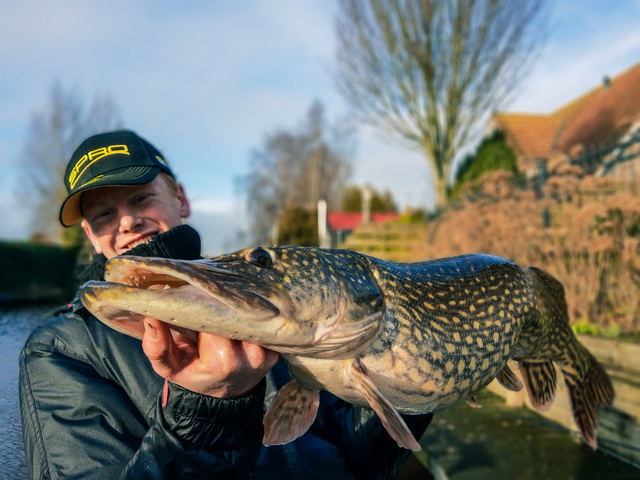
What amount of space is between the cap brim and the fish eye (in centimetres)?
83

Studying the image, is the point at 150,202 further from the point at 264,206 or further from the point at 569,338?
the point at 264,206

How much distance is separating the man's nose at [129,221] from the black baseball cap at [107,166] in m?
0.17

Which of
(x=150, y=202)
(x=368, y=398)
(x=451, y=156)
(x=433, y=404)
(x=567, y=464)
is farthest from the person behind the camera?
(x=451, y=156)

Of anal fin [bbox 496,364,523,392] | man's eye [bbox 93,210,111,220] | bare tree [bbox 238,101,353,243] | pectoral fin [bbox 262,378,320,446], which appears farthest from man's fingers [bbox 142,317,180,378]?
bare tree [bbox 238,101,353,243]

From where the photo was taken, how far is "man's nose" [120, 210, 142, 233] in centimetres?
224

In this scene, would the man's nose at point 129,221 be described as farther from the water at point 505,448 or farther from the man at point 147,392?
the water at point 505,448

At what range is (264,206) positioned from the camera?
145 ft

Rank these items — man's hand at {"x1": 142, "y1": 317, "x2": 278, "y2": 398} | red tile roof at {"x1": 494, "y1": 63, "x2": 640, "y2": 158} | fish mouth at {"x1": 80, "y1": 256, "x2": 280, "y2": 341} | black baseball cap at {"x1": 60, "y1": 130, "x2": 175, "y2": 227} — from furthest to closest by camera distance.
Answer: red tile roof at {"x1": 494, "y1": 63, "x2": 640, "y2": 158}, black baseball cap at {"x1": 60, "y1": 130, "x2": 175, "y2": 227}, man's hand at {"x1": 142, "y1": 317, "x2": 278, "y2": 398}, fish mouth at {"x1": 80, "y1": 256, "x2": 280, "y2": 341}

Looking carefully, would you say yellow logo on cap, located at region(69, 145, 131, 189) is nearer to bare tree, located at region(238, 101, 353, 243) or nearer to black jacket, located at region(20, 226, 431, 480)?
black jacket, located at region(20, 226, 431, 480)

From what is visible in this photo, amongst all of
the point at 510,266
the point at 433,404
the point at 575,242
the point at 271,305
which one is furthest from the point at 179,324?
the point at 575,242

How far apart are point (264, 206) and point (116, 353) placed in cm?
4267

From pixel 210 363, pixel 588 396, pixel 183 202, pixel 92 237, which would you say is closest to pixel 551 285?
pixel 588 396

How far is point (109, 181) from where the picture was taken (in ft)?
7.00

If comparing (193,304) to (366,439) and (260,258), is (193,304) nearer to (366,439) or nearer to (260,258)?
(260,258)
